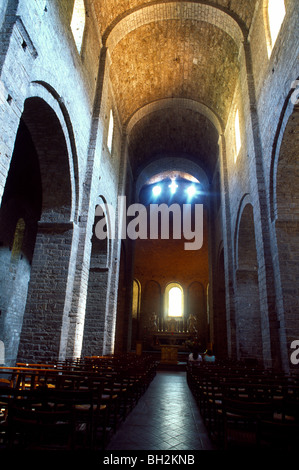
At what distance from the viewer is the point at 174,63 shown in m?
14.0

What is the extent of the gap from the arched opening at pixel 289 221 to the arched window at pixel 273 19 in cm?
310

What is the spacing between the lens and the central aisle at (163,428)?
373 centimetres

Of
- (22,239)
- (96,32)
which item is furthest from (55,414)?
(96,32)

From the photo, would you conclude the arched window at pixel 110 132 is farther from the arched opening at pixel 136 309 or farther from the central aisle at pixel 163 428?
the arched opening at pixel 136 309

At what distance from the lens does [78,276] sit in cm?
866

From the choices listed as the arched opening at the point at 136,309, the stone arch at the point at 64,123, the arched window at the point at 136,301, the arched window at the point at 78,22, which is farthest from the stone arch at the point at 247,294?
the arched window at the point at 136,301

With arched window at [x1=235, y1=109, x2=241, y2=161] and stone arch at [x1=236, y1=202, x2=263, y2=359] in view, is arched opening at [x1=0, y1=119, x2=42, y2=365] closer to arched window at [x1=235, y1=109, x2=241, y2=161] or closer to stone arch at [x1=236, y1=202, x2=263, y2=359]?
arched window at [x1=235, y1=109, x2=241, y2=161]

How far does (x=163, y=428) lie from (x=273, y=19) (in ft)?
34.8

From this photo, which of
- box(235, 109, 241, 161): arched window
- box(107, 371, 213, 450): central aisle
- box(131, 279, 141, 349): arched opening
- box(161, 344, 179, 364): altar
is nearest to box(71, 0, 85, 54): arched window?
box(235, 109, 241, 161): arched window

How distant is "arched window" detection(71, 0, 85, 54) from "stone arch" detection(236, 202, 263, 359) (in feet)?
24.3

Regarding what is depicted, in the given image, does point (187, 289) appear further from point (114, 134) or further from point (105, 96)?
point (105, 96)

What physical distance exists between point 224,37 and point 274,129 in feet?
20.7

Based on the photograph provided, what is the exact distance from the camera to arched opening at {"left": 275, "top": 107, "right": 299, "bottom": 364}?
294 inches

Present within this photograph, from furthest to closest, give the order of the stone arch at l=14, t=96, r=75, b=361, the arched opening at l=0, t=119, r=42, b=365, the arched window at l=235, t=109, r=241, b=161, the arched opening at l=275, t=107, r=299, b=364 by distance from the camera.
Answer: the arched window at l=235, t=109, r=241, b=161 → the arched opening at l=0, t=119, r=42, b=365 → the stone arch at l=14, t=96, r=75, b=361 → the arched opening at l=275, t=107, r=299, b=364
